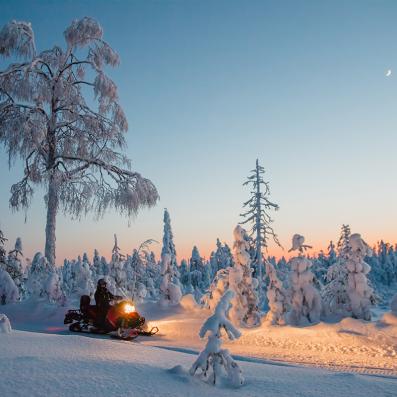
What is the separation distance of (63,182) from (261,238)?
1792 cm

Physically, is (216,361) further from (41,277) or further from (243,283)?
(41,277)

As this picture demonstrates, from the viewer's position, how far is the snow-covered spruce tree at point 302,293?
15.0m

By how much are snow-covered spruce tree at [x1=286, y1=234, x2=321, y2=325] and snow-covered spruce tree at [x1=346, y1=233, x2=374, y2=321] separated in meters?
1.30

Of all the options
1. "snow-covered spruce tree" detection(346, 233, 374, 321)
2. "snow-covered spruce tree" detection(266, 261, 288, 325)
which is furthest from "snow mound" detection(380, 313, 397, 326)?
"snow-covered spruce tree" detection(266, 261, 288, 325)

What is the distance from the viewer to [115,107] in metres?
18.5

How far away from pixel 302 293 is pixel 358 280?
2139 mm

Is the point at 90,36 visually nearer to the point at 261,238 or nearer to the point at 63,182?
the point at 63,182

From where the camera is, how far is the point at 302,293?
15.2 m

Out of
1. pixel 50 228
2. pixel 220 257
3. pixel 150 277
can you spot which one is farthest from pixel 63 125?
pixel 220 257

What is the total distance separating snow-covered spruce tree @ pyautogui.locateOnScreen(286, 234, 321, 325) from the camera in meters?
15.0

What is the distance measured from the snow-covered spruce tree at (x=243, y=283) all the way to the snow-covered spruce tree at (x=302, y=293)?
2.55 m

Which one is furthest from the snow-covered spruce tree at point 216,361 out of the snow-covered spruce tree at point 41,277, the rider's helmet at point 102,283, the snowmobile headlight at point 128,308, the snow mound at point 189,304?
the snow mound at point 189,304

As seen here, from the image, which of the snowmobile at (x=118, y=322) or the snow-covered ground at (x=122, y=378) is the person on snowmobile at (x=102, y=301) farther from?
the snow-covered ground at (x=122, y=378)

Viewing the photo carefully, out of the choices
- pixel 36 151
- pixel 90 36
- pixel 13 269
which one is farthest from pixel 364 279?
pixel 13 269
